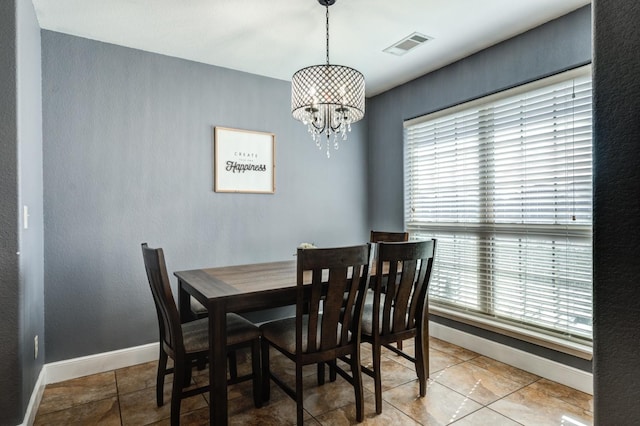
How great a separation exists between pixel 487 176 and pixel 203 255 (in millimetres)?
2471

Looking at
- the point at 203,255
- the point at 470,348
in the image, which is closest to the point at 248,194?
the point at 203,255

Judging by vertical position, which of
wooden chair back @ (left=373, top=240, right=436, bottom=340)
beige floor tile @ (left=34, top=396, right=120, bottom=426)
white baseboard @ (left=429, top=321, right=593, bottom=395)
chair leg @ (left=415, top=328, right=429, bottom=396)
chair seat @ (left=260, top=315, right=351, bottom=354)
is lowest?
beige floor tile @ (left=34, top=396, right=120, bottom=426)

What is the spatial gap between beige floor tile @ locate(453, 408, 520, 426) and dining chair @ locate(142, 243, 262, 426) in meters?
1.19

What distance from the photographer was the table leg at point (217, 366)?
5.82 ft

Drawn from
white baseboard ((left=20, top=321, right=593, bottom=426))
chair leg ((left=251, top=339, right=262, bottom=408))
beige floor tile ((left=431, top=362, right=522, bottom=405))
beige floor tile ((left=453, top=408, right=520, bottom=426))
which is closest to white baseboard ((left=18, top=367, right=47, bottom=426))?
white baseboard ((left=20, top=321, right=593, bottom=426))

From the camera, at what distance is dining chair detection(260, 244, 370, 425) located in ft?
6.03

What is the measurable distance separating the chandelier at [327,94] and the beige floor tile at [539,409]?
6.74 ft

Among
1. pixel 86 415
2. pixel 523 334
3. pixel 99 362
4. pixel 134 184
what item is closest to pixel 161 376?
pixel 86 415

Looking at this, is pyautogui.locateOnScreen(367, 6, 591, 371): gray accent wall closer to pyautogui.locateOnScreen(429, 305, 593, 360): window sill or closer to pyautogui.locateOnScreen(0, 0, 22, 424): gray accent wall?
pyautogui.locateOnScreen(429, 305, 593, 360): window sill

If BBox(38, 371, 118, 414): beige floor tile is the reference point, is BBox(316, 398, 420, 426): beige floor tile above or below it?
above

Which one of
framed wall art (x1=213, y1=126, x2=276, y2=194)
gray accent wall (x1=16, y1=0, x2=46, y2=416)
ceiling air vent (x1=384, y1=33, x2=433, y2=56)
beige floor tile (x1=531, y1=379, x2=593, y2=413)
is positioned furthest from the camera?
framed wall art (x1=213, y1=126, x2=276, y2=194)

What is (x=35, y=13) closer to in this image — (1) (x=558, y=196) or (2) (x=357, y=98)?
(2) (x=357, y=98)

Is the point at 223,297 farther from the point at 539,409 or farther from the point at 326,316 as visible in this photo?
the point at 539,409

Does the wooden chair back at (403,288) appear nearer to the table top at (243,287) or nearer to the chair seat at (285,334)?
the chair seat at (285,334)
